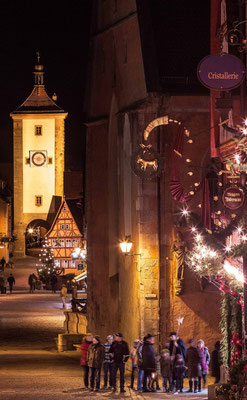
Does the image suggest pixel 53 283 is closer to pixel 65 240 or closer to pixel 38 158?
pixel 65 240

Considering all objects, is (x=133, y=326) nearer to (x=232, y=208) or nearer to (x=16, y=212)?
(x=232, y=208)

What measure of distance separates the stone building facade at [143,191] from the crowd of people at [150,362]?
3.72 meters

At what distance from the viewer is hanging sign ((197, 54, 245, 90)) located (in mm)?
19203

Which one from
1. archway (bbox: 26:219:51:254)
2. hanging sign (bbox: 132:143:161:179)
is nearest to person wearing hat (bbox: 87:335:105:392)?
hanging sign (bbox: 132:143:161:179)

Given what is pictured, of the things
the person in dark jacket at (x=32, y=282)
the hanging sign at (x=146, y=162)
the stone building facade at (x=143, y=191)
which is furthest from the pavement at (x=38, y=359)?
the hanging sign at (x=146, y=162)

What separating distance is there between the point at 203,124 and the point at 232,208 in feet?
30.8

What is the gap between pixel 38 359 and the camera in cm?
3164

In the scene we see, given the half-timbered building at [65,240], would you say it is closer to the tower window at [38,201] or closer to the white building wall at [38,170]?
the tower window at [38,201]

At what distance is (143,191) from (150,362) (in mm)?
6150

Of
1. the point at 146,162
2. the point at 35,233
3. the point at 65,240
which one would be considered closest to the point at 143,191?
the point at 146,162

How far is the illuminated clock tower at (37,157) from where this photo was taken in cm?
11019

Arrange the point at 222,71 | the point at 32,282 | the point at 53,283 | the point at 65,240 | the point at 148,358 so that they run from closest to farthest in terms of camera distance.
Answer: the point at 222,71 → the point at 148,358 → the point at 32,282 → the point at 53,283 → the point at 65,240

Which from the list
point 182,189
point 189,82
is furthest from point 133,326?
point 189,82

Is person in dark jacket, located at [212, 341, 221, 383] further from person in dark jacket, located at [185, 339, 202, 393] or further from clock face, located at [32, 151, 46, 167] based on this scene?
clock face, located at [32, 151, 46, 167]
